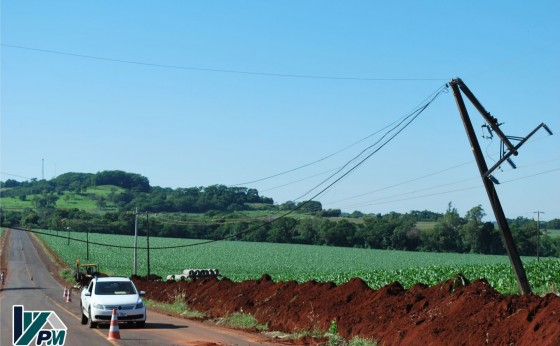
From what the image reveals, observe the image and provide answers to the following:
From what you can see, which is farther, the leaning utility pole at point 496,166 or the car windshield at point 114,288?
the car windshield at point 114,288

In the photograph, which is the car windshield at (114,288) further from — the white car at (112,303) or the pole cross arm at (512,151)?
the pole cross arm at (512,151)

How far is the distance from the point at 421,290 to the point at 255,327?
6234 millimetres

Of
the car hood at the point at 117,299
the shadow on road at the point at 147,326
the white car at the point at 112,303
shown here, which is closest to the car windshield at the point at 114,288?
the white car at the point at 112,303

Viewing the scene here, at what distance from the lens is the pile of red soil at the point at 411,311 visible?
53.5ft

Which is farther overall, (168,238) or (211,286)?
(168,238)

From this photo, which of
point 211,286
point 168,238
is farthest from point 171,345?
point 168,238

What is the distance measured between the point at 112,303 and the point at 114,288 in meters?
1.71

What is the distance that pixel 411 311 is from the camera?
68.1ft

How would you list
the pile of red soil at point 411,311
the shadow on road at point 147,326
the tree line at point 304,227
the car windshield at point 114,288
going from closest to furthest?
1. the pile of red soil at point 411,311
2. the shadow on road at point 147,326
3. the car windshield at point 114,288
4. the tree line at point 304,227

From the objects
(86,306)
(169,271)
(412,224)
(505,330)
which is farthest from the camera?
(412,224)

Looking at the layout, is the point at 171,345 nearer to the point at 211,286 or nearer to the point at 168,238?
the point at 211,286

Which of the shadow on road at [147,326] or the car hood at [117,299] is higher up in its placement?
the car hood at [117,299]

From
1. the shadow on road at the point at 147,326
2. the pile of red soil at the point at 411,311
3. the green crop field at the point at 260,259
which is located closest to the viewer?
the pile of red soil at the point at 411,311

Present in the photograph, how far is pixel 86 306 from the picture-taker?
26875 mm
